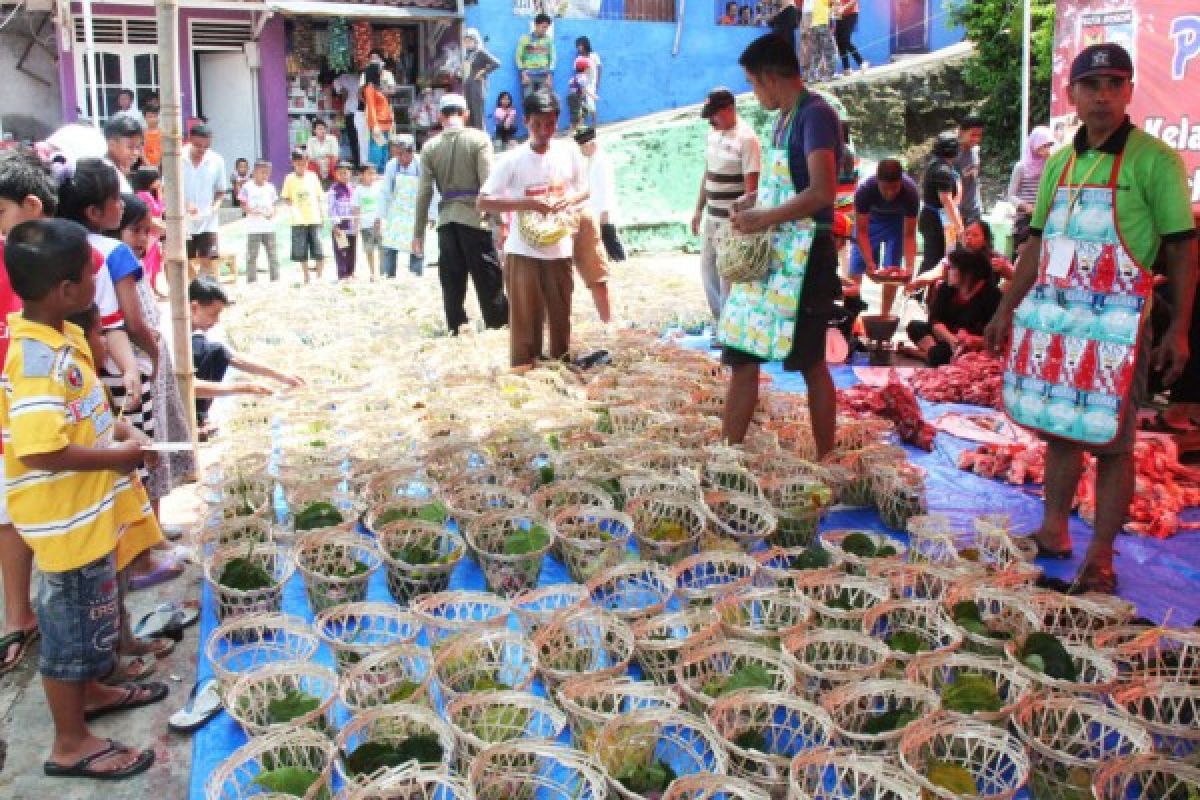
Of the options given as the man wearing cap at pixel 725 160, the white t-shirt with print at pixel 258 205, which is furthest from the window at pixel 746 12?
the man wearing cap at pixel 725 160

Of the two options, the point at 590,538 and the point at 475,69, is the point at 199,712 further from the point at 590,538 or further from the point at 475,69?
the point at 475,69

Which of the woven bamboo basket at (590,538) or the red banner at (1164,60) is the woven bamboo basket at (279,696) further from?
the red banner at (1164,60)

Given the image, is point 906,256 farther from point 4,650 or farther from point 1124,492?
point 4,650

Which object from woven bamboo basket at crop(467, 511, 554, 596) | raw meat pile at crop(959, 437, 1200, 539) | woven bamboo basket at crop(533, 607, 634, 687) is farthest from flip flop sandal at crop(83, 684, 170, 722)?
raw meat pile at crop(959, 437, 1200, 539)

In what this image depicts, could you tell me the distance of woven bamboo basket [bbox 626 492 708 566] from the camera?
322 cm

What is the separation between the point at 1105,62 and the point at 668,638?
199 cm

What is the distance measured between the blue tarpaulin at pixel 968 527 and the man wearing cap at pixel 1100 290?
151 millimetres

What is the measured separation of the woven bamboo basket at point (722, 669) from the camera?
2.40 m

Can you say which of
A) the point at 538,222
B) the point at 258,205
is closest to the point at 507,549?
the point at 538,222

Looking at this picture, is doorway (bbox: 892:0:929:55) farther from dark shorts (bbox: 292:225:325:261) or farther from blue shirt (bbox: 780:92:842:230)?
blue shirt (bbox: 780:92:842:230)

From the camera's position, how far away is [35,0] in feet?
45.2

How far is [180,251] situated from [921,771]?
3221 mm

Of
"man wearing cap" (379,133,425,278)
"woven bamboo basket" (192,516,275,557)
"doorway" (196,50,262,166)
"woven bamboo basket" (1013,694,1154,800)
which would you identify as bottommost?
"woven bamboo basket" (1013,694,1154,800)

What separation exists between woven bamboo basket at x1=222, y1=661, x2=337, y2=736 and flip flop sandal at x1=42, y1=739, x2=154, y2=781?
0.28 m
